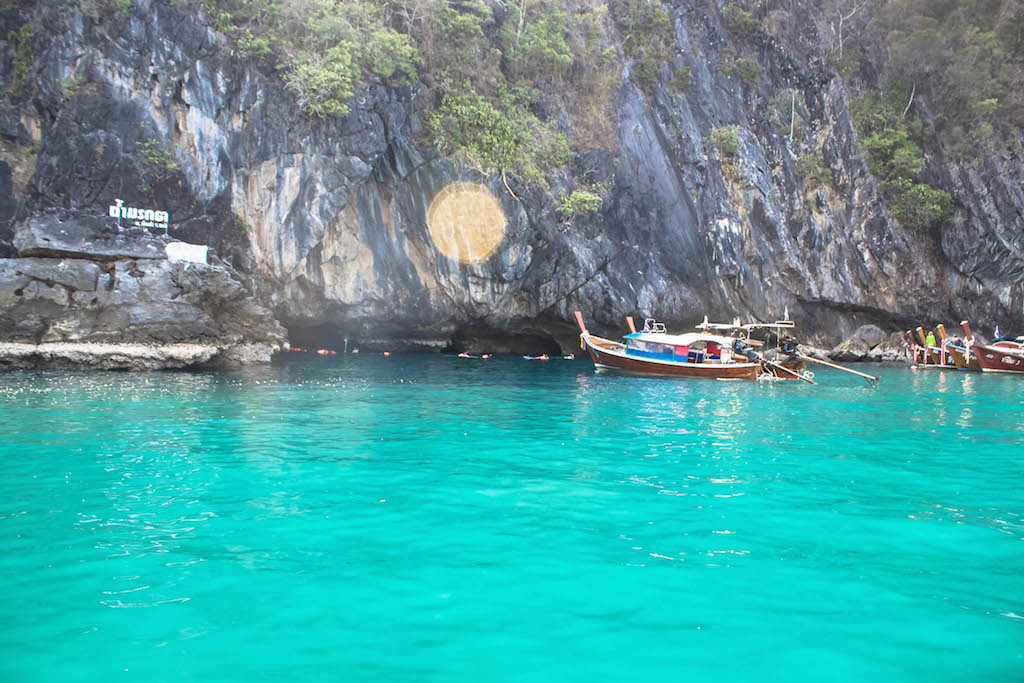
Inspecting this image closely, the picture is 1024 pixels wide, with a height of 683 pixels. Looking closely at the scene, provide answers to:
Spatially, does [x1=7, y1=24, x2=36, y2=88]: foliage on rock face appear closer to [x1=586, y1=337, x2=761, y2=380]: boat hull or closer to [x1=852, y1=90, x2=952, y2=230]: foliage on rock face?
[x1=586, y1=337, x2=761, y2=380]: boat hull

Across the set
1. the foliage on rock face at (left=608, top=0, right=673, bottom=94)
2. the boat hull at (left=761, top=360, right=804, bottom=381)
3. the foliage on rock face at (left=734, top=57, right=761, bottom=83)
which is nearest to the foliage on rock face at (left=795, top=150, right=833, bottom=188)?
the foliage on rock face at (left=734, top=57, right=761, bottom=83)

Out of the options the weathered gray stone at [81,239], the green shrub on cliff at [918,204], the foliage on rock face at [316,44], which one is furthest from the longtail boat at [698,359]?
the green shrub on cliff at [918,204]

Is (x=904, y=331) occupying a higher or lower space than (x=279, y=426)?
higher

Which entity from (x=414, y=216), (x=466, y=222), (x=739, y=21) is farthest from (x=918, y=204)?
(x=414, y=216)

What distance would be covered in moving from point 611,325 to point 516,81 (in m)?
13.4

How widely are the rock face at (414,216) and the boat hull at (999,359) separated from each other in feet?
25.2

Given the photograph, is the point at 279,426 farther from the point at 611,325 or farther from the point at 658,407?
the point at 611,325

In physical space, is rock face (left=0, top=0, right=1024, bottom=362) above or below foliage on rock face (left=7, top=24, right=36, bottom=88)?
below

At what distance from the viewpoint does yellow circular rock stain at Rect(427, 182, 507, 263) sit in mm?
31578

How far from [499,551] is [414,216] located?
2689cm

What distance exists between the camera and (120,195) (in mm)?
25531

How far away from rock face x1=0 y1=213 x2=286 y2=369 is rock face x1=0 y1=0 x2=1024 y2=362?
0.08 meters

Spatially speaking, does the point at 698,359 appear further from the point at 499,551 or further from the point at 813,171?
the point at 499,551

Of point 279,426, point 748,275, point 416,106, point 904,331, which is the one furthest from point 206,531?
point 904,331
